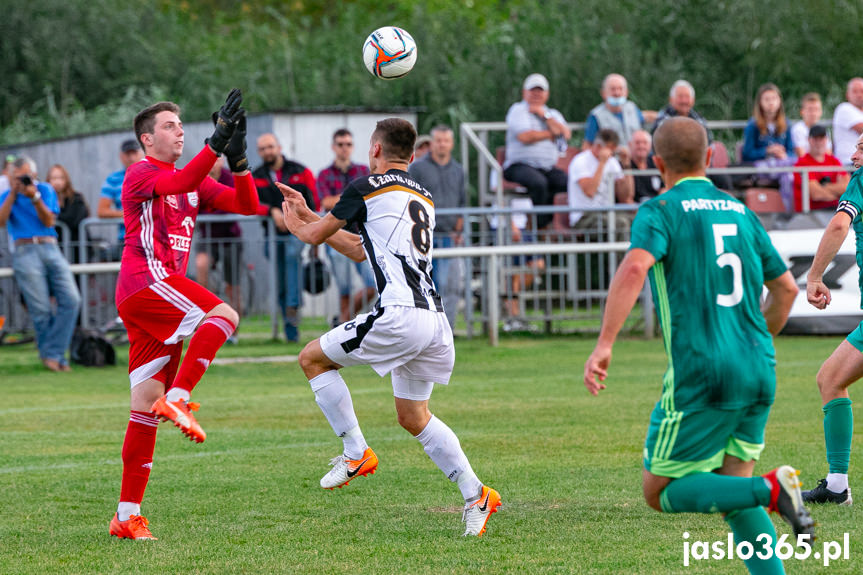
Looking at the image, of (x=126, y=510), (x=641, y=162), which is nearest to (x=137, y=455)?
(x=126, y=510)

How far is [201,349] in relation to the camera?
643cm

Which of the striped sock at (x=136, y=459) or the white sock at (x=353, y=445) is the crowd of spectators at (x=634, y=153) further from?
the striped sock at (x=136, y=459)

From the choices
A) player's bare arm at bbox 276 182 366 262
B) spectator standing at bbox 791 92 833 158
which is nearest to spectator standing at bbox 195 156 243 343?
spectator standing at bbox 791 92 833 158

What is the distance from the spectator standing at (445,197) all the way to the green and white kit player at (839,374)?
29.2 feet

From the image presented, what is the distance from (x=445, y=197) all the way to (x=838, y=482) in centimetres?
1015

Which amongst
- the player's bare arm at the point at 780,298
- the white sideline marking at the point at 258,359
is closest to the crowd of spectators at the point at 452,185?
the white sideline marking at the point at 258,359

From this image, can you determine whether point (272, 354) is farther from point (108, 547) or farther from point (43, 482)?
point (108, 547)

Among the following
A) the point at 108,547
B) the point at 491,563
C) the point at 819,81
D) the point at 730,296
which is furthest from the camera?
the point at 819,81

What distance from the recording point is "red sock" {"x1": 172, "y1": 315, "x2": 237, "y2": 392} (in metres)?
6.34

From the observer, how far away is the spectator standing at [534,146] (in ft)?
56.8

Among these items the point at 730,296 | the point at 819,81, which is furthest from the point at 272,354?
the point at 819,81

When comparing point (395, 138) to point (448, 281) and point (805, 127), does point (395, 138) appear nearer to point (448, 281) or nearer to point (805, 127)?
point (448, 281)

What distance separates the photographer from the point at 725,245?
4.81 metres

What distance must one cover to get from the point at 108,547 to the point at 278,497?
1.33 meters
